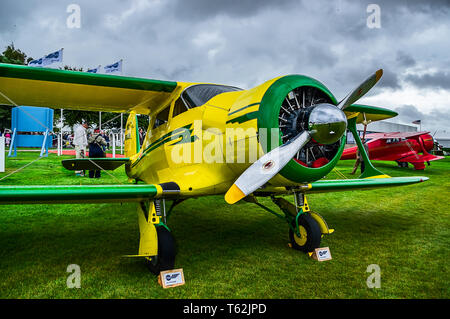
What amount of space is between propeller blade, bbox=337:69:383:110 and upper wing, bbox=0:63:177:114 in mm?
2242

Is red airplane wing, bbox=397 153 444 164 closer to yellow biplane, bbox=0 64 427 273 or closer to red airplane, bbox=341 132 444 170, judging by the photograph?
red airplane, bbox=341 132 444 170

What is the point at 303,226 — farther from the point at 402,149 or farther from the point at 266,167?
the point at 402,149

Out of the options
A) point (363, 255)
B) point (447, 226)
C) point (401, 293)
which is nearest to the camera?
point (401, 293)

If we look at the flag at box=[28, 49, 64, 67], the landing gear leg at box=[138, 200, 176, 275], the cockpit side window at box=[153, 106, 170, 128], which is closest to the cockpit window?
the cockpit side window at box=[153, 106, 170, 128]

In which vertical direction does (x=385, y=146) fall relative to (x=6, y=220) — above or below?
above

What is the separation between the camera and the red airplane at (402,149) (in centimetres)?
1463

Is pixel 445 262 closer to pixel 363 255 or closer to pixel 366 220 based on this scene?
pixel 363 255

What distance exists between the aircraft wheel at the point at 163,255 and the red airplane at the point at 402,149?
14067 millimetres

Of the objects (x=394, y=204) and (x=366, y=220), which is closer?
(x=366, y=220)

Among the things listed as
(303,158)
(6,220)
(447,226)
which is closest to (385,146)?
(447,226)

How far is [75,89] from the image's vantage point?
4.27m

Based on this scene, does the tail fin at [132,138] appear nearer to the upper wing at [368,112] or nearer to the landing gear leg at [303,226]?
the landing gear leg at [303,226]
